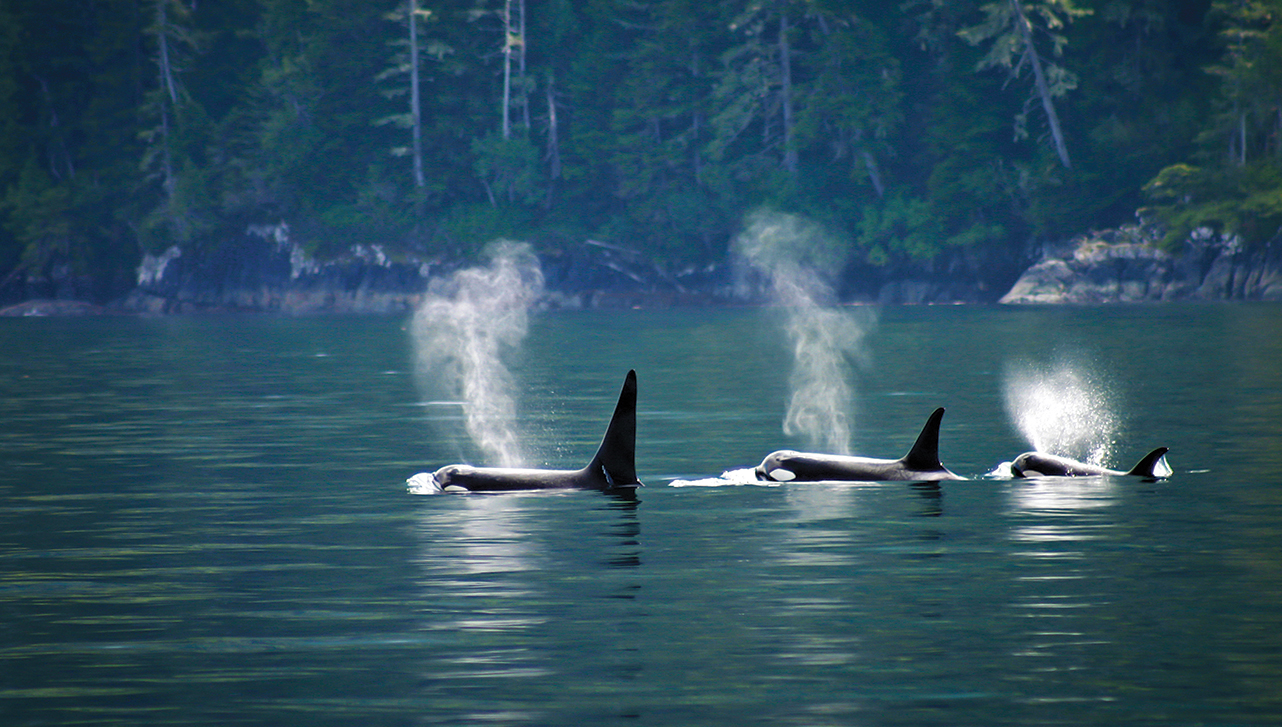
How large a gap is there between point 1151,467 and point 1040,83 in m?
90.0

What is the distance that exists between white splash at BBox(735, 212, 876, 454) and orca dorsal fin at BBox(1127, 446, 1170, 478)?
18.7 feet

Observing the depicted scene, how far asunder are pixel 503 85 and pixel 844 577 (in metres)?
112

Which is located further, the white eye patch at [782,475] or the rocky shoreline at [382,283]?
the rocky shoreline at [382,283]

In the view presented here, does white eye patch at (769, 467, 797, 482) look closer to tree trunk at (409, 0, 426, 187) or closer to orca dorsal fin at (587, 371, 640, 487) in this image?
orca dorsal fin at (587, 371, 640, 487)

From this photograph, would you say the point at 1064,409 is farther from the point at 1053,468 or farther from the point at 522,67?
the point at 522,67

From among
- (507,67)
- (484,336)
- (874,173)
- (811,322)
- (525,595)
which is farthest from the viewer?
(507,67)

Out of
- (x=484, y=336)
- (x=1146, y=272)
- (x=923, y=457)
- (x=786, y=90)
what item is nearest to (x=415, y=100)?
(x=786, y=90)

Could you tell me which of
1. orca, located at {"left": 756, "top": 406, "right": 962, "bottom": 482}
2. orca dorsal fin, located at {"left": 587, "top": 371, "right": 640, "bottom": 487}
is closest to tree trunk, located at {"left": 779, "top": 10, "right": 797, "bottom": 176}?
orca, located at {"left": 756, "top": 406, "right": 962, "bottom": 482}

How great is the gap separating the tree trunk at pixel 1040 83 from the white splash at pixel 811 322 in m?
16.4

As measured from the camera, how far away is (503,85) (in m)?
125

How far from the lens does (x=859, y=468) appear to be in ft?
75.8

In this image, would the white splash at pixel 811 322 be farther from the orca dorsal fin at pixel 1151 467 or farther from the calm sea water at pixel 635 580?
the orca dorsal fin at pixel 1151 467

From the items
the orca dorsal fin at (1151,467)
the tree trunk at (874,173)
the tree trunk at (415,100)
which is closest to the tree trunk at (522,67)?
the tree trunk at (415,100)

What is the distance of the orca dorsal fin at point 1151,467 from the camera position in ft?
73.6
